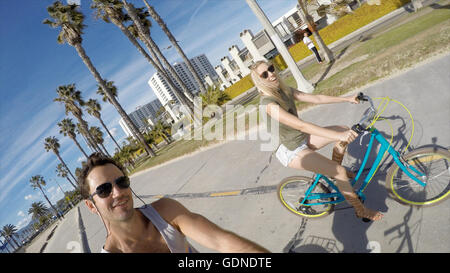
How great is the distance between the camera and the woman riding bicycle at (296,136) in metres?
2.66

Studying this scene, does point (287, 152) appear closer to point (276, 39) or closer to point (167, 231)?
point (167, 231)

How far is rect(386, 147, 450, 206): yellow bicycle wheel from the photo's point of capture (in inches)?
104

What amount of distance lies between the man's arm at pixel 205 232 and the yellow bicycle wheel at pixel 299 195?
2.09 m

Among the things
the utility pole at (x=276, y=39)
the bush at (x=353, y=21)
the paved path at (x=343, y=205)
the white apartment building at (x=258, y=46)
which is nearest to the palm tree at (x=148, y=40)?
the bush at (x=353, y=21)

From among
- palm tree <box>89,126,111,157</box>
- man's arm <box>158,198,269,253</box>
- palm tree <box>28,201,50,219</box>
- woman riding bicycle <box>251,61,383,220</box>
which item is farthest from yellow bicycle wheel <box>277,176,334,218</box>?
palm tree <box>28,201,50,219</box>

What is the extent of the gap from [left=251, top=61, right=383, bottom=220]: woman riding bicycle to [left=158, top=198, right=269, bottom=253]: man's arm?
1.54 m

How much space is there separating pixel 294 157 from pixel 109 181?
218cm

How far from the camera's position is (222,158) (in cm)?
844

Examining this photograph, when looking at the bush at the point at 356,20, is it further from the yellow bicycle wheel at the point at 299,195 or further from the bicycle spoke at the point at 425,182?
the yellow bicycle wheel at the point at 299,195

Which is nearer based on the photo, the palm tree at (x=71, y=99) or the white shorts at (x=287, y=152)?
the white shorts at (x=287, y=152)

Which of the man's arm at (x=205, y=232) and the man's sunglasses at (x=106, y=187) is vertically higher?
the man's sunglasses at (x=106, y=187)

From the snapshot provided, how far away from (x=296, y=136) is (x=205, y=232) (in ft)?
5.95

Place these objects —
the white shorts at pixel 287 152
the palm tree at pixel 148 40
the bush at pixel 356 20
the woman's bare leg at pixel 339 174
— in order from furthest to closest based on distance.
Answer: the bush at pixel 356 20, the palm tree at pixel 148 40, the white shorts at pixel 287 152, the woman's bare leg at pixel 339 174
